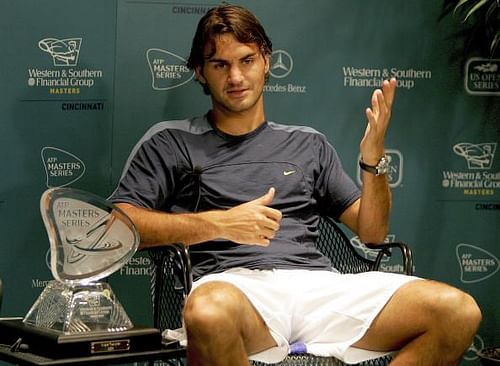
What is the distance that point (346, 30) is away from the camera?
4.09 meters

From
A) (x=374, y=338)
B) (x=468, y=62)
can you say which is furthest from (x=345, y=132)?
(x=374, y=338)

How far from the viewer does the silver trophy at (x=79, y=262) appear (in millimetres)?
2678

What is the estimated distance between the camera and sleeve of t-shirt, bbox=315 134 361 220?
3.59 meters

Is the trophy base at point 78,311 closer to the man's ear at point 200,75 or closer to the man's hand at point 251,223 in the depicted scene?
the man's hand at point 251,223

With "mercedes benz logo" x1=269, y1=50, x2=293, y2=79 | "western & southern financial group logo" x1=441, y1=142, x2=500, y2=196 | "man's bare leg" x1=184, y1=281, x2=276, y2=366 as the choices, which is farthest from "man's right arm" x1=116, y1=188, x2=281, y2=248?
"western & southern financial group logo" x1=441, y1=142, x2=500, y2=196

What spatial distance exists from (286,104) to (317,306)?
3.97ft

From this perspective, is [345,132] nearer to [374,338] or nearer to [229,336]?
[374,338]

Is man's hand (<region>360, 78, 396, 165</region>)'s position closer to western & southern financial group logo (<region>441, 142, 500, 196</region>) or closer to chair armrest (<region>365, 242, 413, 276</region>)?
chair armrest (<region>365, 242, 413, 276</region>)

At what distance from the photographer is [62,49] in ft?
12.6

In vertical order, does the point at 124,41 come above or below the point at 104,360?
above

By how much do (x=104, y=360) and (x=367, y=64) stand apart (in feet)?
6.71

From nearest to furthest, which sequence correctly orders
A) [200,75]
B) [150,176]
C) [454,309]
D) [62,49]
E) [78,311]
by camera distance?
[78,311] → [454,309] → [150,176] → [200,75] → [62,49]

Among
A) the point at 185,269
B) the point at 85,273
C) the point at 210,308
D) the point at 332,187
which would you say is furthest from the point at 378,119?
the point at 85,273

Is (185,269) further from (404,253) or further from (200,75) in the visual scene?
(200,75)
